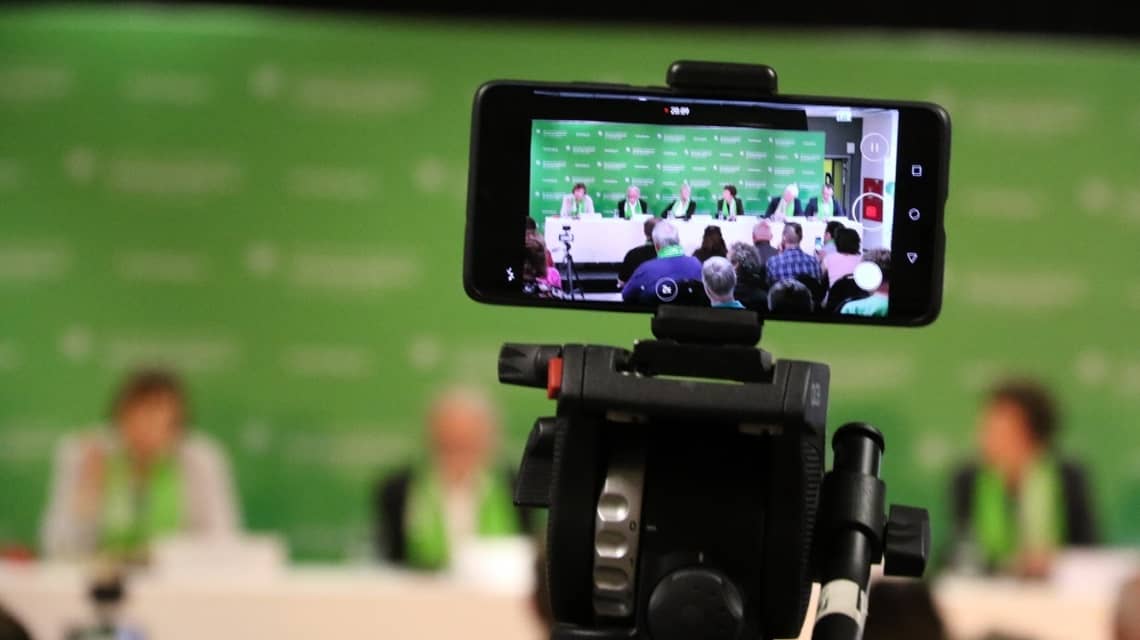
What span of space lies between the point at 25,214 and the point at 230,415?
799mm

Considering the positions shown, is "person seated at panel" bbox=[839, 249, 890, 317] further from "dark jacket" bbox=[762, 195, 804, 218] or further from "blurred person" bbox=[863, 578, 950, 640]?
"blurred person" bbox=[863, 578, 950, 640]

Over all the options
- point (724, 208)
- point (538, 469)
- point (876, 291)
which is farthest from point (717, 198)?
point (538, 469)

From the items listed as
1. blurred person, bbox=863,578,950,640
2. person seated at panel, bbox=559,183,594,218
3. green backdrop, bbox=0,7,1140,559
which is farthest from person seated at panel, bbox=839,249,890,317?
green backdrop, bbox=0,7,1140,559

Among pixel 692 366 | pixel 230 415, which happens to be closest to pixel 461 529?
pixel 230 415

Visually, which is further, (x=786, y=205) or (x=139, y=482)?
(x=139, y=482)

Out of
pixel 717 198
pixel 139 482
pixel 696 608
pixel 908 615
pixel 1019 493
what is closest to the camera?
pixel 696 608

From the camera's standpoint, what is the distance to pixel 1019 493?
12.5ft

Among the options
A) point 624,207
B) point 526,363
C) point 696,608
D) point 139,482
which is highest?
point 624,207

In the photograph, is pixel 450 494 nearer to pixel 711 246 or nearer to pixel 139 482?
pixel 139 482

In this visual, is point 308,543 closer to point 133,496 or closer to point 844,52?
point 133,496

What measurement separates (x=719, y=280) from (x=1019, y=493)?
2.89 metres

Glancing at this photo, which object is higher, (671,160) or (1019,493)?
(671,160)

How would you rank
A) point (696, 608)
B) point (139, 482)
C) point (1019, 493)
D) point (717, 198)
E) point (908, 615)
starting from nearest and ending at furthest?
1. point (696, 608)
2. point (717, 198)
3. point (908, 615)
4. point (1019, 493)
5. point (139, 482)

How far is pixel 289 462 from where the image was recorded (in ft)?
13.0
